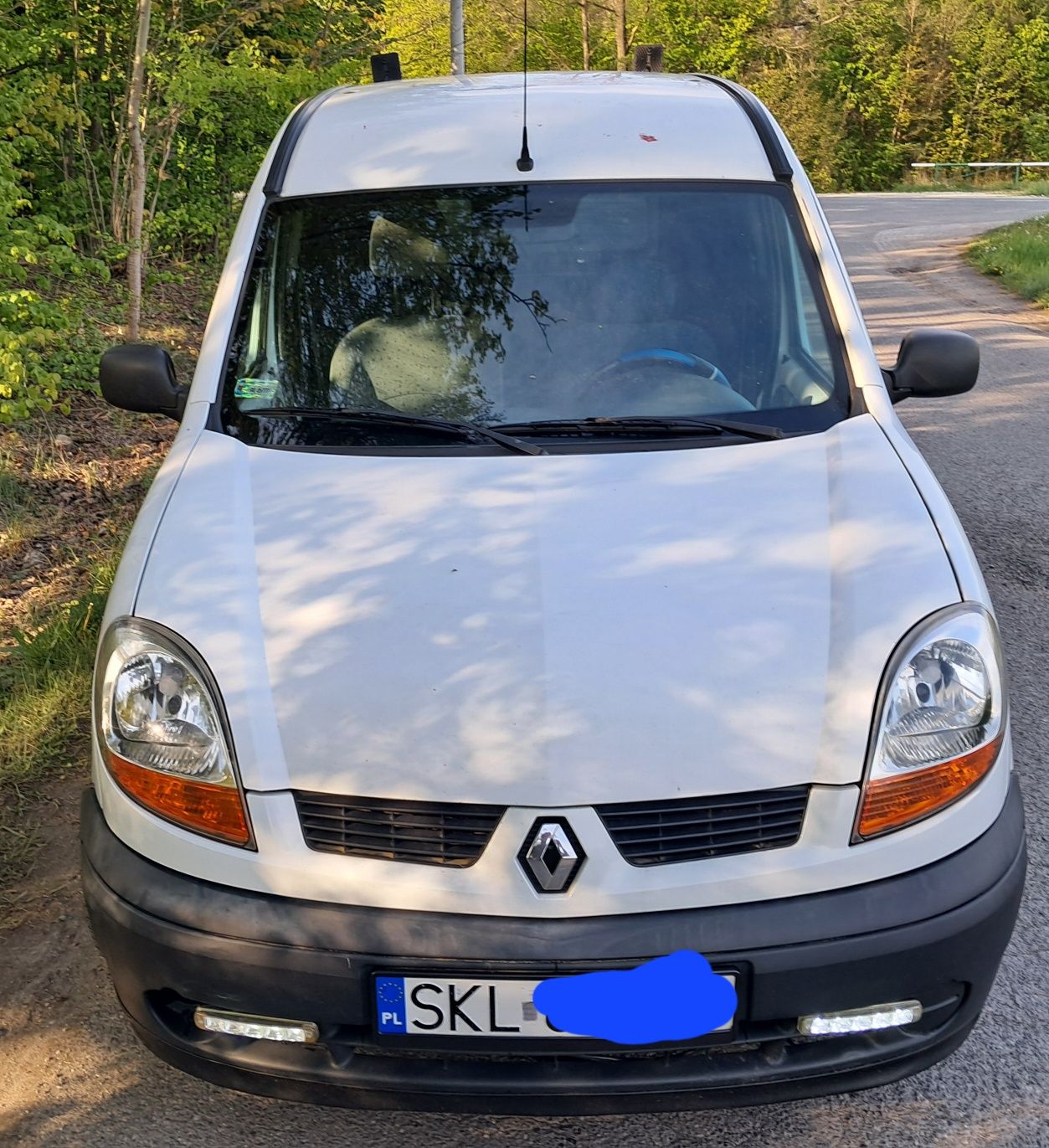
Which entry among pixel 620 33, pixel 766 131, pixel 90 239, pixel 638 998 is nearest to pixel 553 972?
pixel 638 998

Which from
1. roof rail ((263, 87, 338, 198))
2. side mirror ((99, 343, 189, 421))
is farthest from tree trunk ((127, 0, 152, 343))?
side mirror ((99, 343, 189, 421))

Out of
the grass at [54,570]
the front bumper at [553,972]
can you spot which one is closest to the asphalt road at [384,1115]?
the grass at [54,570]

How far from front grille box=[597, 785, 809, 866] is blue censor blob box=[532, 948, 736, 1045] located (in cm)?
18

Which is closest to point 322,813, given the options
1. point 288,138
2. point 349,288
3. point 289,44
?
point 349,288

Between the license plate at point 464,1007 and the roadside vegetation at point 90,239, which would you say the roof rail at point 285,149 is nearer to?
the roadside vegetation at point 90,239

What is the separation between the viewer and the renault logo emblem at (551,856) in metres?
2.15

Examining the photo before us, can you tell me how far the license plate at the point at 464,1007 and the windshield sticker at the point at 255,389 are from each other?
1646 millimetres

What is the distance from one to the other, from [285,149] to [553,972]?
2.63 meters

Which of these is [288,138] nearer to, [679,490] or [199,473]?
[199,473]

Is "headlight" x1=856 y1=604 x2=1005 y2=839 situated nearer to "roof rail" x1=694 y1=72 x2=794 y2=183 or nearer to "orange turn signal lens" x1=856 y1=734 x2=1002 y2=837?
"orange turn signal lens" x1=856 y1=734 x2=1002 y2=837

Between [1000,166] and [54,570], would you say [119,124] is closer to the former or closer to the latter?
[54,570]

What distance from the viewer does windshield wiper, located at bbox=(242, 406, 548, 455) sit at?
9.92 feet

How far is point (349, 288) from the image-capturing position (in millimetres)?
3453

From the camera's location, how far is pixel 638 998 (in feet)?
6.90
